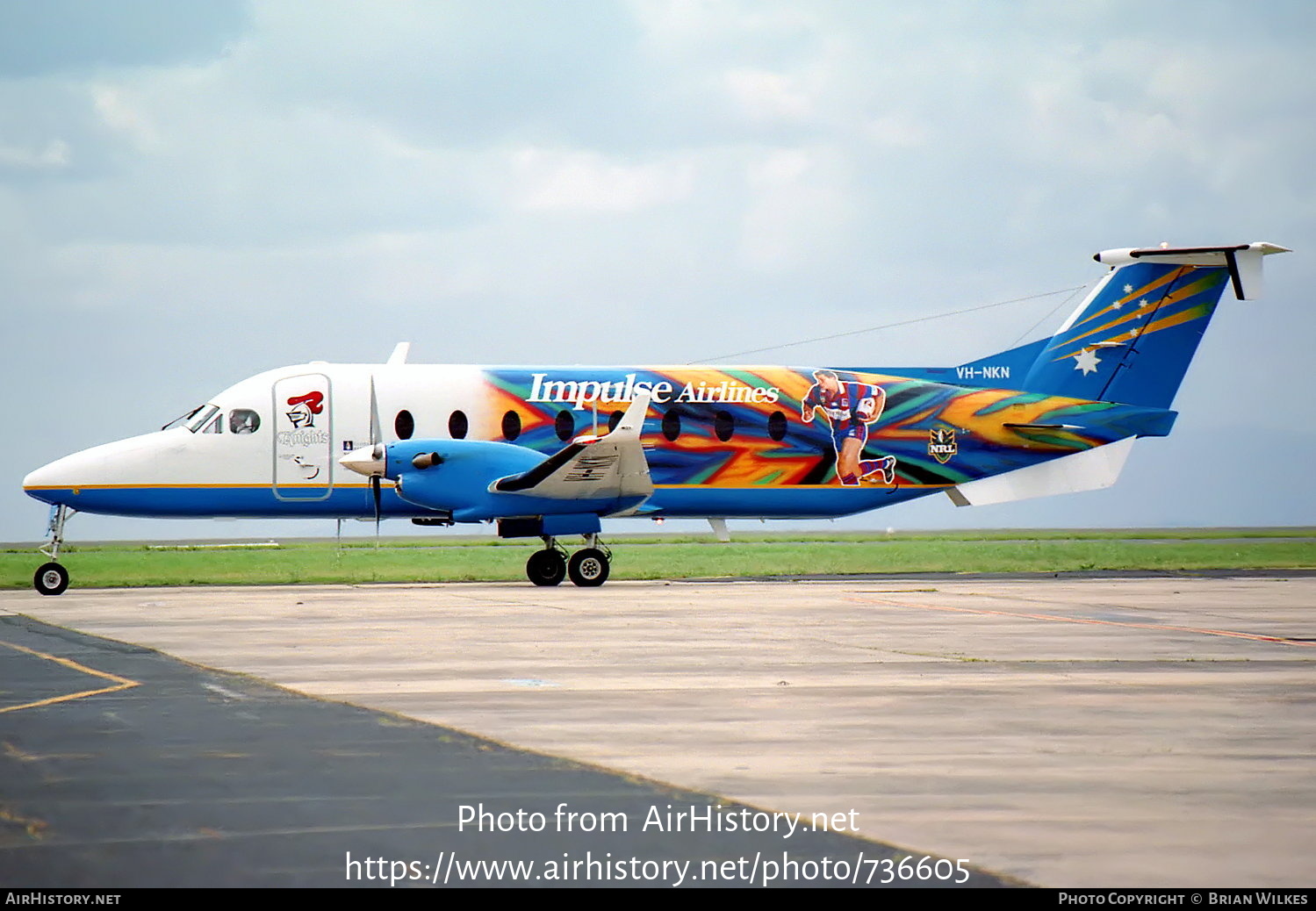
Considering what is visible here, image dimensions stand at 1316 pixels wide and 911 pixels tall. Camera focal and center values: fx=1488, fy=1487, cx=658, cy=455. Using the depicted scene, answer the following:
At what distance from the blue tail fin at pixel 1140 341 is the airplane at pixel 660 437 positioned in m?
0.04

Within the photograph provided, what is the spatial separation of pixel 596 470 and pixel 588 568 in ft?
6.56

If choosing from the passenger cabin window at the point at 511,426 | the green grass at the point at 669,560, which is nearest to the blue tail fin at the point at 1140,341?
the green grass at the point at 669,560

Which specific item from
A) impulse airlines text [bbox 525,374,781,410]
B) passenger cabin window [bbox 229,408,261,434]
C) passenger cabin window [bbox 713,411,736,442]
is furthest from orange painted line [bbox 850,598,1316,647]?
passenger cabin window [bbox 229,408,261,434]

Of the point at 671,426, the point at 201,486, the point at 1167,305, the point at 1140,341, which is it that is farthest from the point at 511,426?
the point at 1167,305

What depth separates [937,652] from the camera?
51.3ft

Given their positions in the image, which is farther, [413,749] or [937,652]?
[937,652]

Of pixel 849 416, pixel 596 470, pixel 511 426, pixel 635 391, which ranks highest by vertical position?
pixel 635 391

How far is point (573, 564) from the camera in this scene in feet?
95.7

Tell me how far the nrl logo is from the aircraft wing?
22.3ft

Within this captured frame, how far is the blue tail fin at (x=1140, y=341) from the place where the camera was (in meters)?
33.8

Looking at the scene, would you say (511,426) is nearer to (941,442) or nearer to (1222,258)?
(941,442)

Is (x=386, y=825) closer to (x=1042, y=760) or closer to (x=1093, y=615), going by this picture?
(x=1042, y=760)
